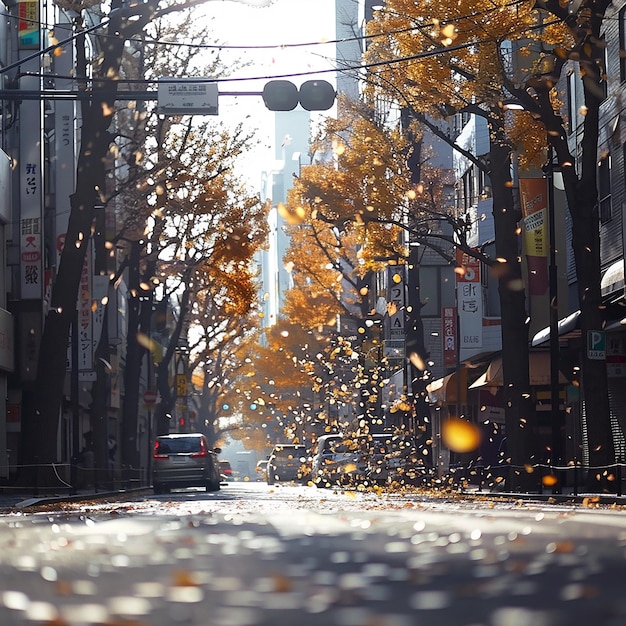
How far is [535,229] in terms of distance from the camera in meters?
33.9

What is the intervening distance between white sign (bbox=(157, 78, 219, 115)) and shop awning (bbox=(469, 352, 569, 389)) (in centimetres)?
1677

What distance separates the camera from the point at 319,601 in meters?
6.27

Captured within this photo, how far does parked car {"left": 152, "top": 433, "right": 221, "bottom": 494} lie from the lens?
4053cm

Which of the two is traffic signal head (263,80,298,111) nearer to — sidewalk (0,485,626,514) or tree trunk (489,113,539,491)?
sidewalk (0,485,626,514)

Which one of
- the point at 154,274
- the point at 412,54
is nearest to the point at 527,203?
the point at 412,54

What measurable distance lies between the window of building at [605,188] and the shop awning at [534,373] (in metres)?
Answer: 4.60

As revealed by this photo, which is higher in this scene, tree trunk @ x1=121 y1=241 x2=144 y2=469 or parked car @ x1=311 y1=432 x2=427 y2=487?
tree trunk @ x1=121 y1=241 x2=144 y2=469

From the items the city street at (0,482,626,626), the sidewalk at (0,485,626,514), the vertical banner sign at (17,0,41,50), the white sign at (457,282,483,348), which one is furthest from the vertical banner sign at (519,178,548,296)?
the city street at (0,482,626,626)

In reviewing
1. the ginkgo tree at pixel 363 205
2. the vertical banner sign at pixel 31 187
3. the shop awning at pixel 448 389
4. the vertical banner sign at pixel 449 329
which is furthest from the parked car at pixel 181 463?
the vertical banner sign at pixel 449 329

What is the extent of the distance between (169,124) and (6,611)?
3662cm

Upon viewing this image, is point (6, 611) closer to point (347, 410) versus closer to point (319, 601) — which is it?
point (319, 601)

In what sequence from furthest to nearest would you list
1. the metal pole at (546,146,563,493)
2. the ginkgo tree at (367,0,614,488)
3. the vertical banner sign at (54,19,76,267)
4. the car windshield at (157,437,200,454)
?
1. the vertical banner sign at (54,19,76,267)
2. the car windshield at (157,437,200,454)
3. the metal pole at (546,146,563,493)
4. the ginkgo tree at (367,0,614,488)

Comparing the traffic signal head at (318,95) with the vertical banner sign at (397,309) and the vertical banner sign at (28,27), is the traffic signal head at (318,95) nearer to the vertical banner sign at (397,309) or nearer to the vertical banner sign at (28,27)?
the vertical banner sign at (28,27)

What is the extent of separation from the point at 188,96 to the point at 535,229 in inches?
488
